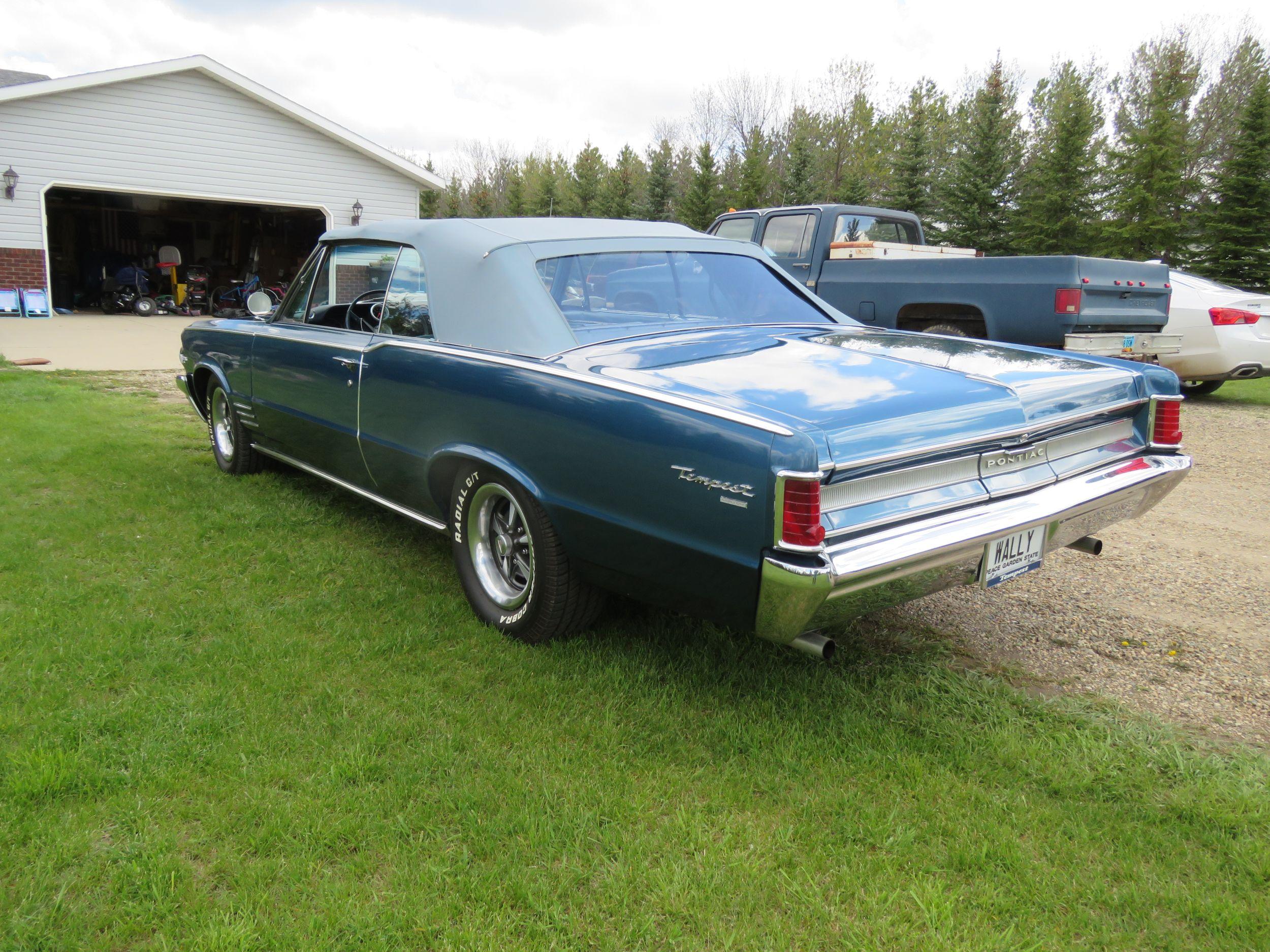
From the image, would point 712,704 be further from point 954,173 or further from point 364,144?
point 954,173

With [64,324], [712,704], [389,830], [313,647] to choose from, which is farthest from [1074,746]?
[64,324]

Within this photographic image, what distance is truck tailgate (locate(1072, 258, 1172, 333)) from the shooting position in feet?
23.9

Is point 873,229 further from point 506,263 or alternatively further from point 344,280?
point 506,263

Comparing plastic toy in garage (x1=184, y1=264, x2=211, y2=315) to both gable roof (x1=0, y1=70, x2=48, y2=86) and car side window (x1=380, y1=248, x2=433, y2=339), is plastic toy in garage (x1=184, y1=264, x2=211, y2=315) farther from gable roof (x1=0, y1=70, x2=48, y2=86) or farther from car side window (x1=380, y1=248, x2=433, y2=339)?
car side window (x1=380, y1=248, x2=433, y2=339)

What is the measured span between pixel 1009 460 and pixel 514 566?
1.82 meters

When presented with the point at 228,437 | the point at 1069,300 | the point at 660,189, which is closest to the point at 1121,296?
the point at 1069,300

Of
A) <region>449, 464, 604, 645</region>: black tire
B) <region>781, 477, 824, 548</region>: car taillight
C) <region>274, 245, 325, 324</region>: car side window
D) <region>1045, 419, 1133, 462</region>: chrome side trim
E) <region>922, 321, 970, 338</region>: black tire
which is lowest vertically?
<region>449, 464, 604, 645</region>: black tire

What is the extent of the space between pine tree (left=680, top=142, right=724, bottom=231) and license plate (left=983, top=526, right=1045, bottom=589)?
2984cm

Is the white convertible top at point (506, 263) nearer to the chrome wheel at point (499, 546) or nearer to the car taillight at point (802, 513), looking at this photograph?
the chrome wheel at point (499, 546)

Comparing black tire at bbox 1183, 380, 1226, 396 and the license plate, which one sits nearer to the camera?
the license plate

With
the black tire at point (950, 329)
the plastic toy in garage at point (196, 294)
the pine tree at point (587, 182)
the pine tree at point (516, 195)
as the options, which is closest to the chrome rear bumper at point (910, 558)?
the black tire at point (950, 329)

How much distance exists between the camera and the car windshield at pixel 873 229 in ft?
30.1

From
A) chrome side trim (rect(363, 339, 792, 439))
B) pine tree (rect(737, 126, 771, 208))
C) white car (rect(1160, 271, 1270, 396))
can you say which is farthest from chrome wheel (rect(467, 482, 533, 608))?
pine tree (rect(737, 126, 771, 208))

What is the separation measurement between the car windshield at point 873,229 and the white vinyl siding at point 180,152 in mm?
11100
